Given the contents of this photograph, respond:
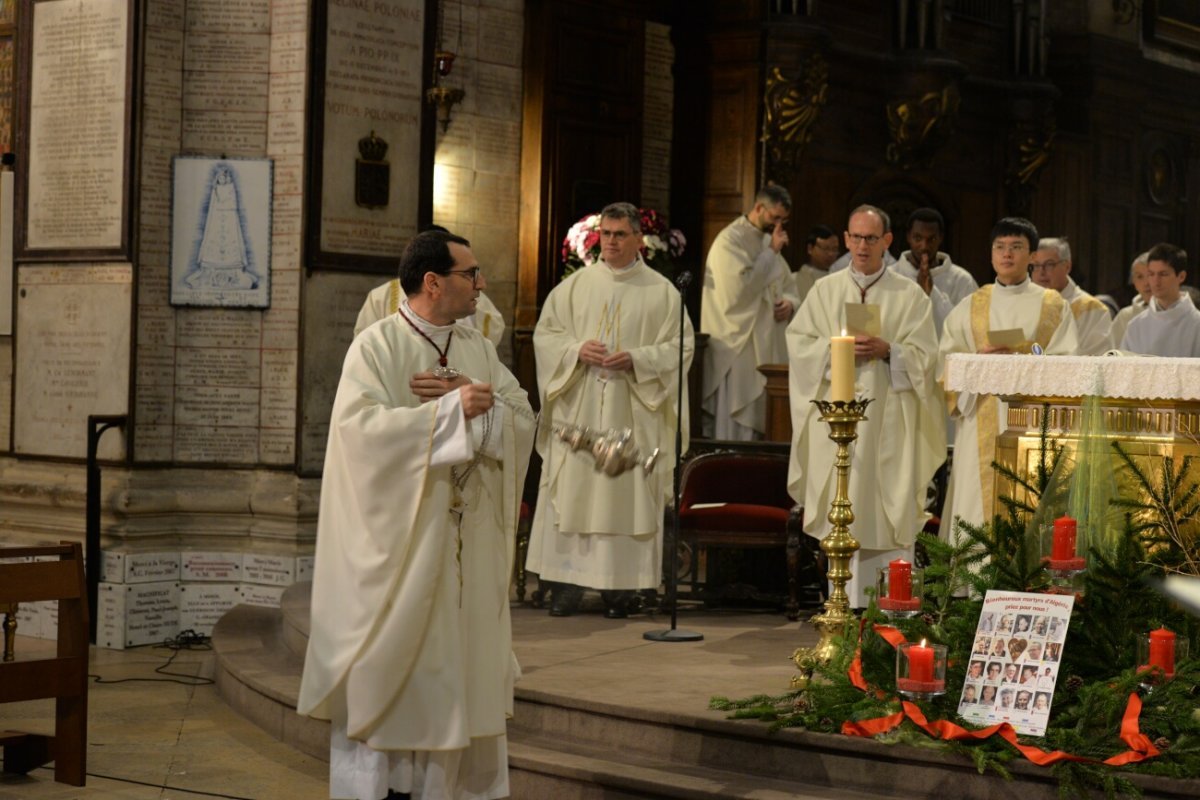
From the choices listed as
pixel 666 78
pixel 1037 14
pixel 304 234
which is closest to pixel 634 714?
pixel 304 234

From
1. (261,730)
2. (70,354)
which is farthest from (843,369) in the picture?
(70,354)

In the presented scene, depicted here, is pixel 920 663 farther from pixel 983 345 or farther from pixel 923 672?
pixel 983 345

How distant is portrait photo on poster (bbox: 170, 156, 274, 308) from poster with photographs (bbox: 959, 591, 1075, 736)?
4889 millimetres

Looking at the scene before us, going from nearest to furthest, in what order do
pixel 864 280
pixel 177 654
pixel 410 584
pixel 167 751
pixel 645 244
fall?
pixel 410 584 → pixel 167 751 → pixel 864 280 → pixel 177 654 → pixel 645 244

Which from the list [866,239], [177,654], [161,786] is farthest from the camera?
[177,654]

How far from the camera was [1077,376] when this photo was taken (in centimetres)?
614

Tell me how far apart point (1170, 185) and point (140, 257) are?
35.8 ft

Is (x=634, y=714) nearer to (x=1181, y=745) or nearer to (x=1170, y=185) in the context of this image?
(x=1181, y=745)

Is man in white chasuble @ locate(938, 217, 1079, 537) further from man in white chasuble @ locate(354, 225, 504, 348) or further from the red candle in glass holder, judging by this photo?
man in white chasuble @ locate(354, 225, 504, 348)

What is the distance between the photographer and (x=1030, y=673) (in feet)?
16.5

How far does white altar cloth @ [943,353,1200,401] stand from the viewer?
594cm

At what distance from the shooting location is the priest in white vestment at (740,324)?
10695 millimetres

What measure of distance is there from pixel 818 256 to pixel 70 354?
5128 millimetres

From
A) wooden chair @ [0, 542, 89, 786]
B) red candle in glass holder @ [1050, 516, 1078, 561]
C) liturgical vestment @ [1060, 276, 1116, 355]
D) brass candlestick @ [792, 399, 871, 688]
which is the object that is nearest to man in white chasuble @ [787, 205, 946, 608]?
liturgical vestment @ [1060, 276, 1116, 355]
